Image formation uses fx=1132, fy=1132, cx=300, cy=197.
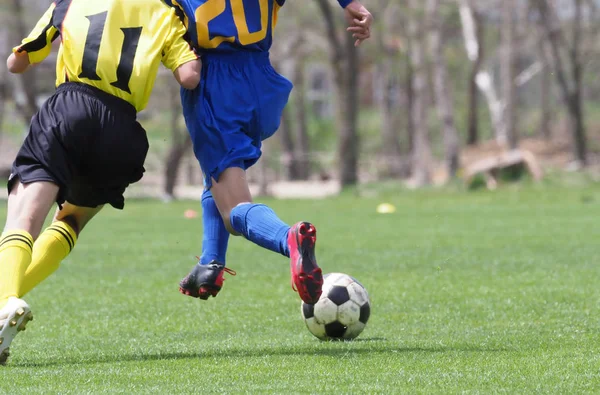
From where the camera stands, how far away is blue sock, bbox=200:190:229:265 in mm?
5555

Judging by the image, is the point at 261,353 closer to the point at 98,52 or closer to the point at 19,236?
the point at 19,236

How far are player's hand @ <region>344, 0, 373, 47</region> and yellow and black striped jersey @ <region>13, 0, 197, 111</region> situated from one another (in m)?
0.81

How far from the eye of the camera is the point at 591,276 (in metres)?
8.14

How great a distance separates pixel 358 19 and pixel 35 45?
1.52 m

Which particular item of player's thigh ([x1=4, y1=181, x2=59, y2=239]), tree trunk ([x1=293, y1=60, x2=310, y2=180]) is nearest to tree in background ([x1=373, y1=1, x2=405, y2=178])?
tree trunk ([x1=293, y1=60, x2=310, y2=180])

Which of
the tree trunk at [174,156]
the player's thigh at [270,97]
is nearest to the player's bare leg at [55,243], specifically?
the player's thigh at [270,97]

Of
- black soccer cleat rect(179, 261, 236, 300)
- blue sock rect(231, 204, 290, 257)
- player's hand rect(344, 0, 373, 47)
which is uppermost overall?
player's hand rect(344, 0, 373, 47)

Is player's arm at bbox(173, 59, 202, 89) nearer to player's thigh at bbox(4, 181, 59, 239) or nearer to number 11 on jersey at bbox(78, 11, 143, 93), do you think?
number 11 on jersey at bbox(78, 11, 143, 93)

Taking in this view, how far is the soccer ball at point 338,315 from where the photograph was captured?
5.42 meters

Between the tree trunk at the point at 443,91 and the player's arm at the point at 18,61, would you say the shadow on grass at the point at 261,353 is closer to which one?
the player's arm at the point at 18,61

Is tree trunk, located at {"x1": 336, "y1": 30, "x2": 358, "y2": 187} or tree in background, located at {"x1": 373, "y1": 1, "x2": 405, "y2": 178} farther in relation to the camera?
tree in background, located at {"x1": 373, "y1": 1, "x2": 405, "y2": 178}

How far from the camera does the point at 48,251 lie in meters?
5.18

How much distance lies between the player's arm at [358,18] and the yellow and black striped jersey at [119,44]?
808 mm

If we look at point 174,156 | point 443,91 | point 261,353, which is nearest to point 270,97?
point 261,353
